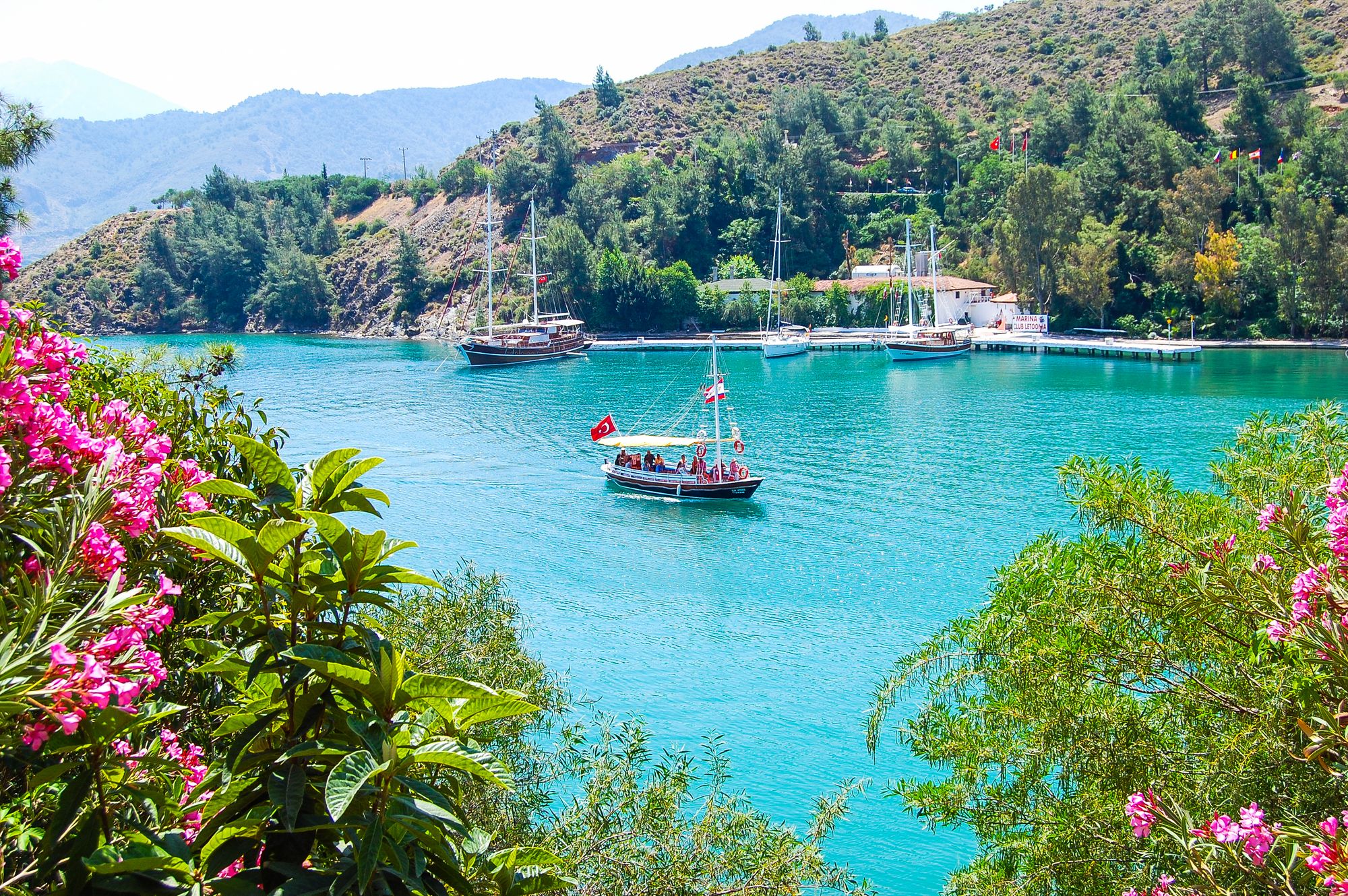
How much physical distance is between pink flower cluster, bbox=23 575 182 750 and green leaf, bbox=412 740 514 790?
1006mm

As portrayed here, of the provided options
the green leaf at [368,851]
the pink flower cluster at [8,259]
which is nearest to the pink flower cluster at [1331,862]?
the green leaf at [368,851]

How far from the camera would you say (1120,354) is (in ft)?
247

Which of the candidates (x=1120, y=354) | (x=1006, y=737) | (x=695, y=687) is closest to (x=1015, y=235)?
(x=1120, y=354)

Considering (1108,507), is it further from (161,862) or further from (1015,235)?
(1015,235)

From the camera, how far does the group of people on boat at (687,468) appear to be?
41125 mm

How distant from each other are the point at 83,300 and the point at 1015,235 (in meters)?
113

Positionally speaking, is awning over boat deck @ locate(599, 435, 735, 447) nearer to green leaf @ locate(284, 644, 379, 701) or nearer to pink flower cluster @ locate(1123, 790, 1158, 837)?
pink flower cluster @ locate(1123, 790, 1158, 837)

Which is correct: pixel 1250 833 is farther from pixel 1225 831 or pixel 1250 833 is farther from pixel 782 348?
pixel 782 348

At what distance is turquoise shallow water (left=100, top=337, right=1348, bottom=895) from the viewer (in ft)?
76.7

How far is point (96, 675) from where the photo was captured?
3262mm

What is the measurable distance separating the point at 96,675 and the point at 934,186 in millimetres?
117009

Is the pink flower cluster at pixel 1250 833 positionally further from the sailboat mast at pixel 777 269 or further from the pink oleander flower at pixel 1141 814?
the sailboat mast at pixel 777 269

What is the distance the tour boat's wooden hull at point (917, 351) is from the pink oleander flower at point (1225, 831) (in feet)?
247

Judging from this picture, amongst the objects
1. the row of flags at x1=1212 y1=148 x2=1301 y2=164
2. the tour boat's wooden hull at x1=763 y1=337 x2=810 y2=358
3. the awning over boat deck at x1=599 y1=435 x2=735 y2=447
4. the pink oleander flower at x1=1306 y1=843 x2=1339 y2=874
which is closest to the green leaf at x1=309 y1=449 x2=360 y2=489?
the pink oleander flower at x1=1306 y1=843 x2=1339 y2=874
